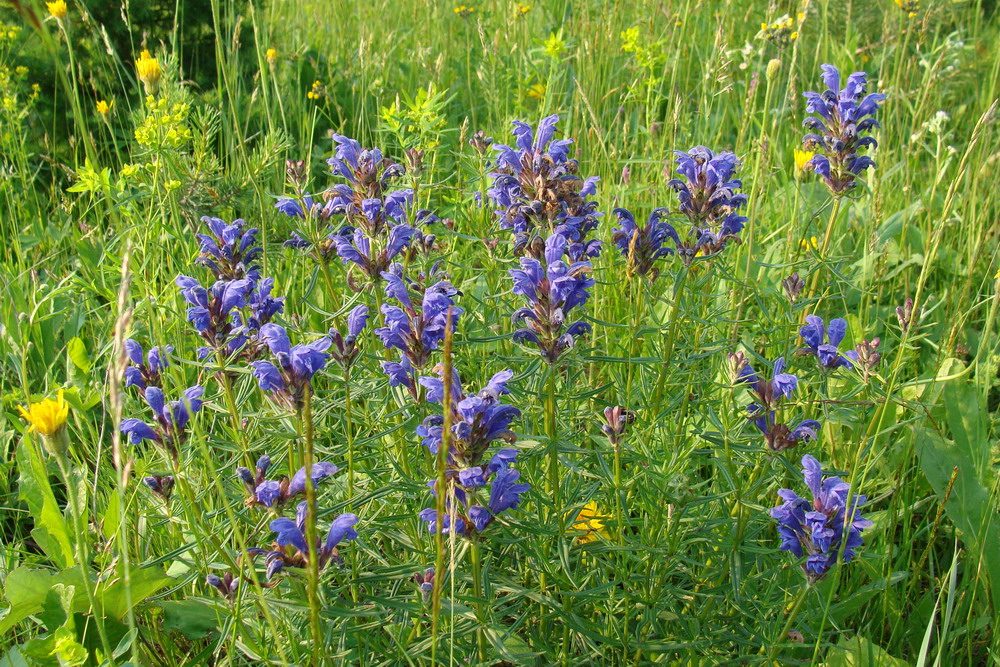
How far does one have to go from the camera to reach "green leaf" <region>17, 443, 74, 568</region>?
2258 mm

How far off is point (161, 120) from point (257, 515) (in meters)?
1.46

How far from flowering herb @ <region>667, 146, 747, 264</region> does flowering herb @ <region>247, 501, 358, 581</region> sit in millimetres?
1375

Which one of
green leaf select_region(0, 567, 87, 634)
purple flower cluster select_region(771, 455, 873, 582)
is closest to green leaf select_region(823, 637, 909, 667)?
purple flower cluster select_region(771, 455, 873, 582)

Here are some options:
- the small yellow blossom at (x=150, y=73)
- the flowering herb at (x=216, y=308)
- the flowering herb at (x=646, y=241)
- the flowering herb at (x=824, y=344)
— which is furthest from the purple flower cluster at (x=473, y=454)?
the small yellow blossom at (x=150, y=73)

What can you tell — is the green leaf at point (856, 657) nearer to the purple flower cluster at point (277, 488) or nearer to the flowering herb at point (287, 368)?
the purple flower cluster at point (277, 488)

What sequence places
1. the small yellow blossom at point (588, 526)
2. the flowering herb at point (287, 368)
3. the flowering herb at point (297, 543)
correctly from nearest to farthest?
1. the flowering herb at point (297, 543)
2. the flowering herb at point (287, 368)
3. the small yellow blossom at point (588, 526)

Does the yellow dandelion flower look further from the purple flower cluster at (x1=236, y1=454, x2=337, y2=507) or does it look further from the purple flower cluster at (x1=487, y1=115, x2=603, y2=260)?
the purple flower cluster at (x1=487, y1=115, x2=603, y2=260)

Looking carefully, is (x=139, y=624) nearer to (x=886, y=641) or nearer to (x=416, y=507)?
(x=416, y=507)

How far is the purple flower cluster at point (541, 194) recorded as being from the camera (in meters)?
2.34

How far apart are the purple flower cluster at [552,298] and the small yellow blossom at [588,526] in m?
0.48

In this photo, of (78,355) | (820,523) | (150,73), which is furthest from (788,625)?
(150,73)

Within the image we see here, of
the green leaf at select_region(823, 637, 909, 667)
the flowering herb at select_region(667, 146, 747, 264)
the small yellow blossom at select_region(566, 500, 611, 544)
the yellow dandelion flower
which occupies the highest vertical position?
the flowering herb at select_region(667, 146, 747, 264)

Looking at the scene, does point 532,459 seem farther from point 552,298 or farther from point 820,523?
point 820,523

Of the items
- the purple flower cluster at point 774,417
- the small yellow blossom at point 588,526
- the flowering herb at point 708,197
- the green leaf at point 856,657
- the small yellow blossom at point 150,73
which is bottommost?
the green leaf at point 856,657
